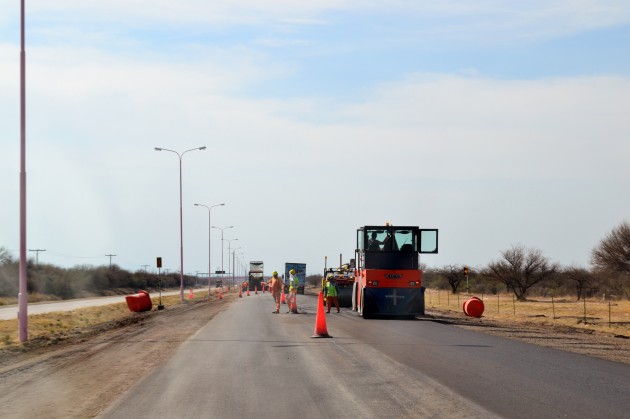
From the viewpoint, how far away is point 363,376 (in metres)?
13.3

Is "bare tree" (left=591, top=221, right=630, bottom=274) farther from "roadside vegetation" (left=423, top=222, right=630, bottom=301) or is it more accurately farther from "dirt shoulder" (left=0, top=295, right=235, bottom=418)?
"dirt shoulder" (left=0, top=295, right=235, bottom=418)

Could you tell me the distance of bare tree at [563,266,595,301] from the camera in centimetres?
7656

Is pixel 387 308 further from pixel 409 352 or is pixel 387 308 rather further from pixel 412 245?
pixel 409 352

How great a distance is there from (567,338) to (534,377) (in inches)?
401

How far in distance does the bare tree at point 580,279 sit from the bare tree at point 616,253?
256 inches

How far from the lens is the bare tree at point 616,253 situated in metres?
65.9

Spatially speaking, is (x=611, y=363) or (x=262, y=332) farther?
(x=262, y=332)

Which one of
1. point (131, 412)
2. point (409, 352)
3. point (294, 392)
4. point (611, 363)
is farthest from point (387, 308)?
point (131, 412)

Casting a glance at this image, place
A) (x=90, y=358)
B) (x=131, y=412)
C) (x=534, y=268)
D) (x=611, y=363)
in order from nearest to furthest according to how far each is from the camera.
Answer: (x=131, y=412) → (x=611, y=363) → (x=90, y=358) → (x=534, y=268)

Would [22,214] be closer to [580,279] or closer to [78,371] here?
[78,371]

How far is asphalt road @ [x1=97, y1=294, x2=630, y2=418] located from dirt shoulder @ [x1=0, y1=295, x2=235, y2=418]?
0.47 m

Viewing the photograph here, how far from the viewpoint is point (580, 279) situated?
78312mm

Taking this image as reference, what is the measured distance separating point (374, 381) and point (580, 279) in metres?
70.2

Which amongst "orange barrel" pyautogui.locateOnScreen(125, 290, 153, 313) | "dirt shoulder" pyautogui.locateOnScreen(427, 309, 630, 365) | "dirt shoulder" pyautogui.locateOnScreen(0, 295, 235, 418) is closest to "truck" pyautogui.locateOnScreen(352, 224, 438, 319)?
"dirt shoulder" pyautogui.locateOnScreen(427, 309, 630, 365)
